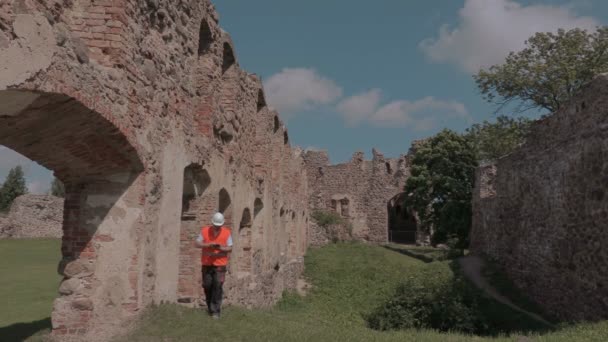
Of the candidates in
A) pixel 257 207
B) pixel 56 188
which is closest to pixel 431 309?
pixel 257 207

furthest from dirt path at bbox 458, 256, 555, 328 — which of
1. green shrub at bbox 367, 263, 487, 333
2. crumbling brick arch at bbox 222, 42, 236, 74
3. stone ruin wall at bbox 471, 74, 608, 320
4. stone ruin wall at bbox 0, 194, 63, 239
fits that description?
stone ruin wall at bbox 0, 194, 63, 239

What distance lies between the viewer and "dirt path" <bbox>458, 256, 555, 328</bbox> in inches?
533

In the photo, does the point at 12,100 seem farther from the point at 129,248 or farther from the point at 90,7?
the point at 129,248

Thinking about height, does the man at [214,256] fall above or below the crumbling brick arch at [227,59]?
below

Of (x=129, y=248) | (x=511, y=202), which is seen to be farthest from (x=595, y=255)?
(x=129, y=248)

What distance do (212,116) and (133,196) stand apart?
336cm

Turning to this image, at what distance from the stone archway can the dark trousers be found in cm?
3300

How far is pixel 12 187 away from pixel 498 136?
44.1 meters

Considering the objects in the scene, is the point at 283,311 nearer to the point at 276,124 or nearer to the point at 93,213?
the point at 276,124

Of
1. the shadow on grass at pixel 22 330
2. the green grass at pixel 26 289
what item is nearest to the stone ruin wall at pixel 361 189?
the green grass at pixel 26 289

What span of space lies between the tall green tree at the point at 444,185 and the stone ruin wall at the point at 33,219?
65.7 feet

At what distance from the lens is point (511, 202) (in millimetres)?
16328

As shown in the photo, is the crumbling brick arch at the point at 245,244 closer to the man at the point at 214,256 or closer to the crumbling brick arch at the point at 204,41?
the man at the point at 214,256

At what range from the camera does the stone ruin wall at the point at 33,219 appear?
27062 mm
